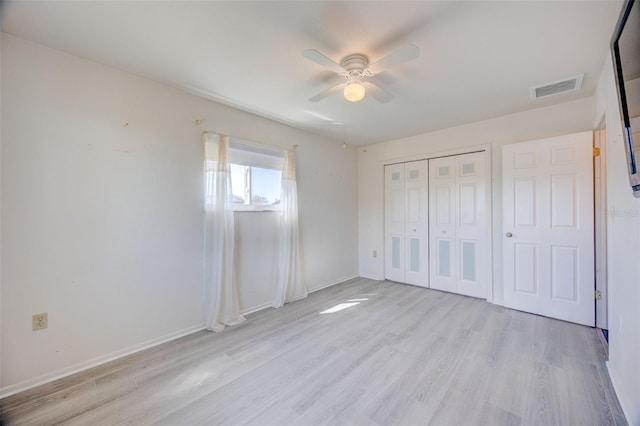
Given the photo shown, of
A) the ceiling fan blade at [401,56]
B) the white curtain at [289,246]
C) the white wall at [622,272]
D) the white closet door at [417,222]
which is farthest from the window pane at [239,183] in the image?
the white wall at [622,272]

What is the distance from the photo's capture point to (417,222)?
4145 mm

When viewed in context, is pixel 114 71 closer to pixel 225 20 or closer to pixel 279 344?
pixel 225 20

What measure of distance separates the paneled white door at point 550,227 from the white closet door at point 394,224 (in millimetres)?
1454

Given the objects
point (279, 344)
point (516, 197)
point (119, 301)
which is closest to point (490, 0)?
point (516, 197)

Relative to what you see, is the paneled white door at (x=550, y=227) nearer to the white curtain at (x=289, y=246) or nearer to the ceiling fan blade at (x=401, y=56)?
the ceiling fan blade at (x=401, y=56)

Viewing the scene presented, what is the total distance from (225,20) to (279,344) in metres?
2.57

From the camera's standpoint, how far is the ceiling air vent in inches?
93.7

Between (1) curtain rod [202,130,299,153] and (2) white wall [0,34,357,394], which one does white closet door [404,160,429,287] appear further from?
(2) white wall [0,34,357,394]

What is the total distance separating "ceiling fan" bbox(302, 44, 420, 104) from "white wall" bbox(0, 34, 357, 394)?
1.53m

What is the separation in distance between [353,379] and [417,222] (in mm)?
2837

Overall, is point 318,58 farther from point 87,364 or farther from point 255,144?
point 87,364

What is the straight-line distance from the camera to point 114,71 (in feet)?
7.16


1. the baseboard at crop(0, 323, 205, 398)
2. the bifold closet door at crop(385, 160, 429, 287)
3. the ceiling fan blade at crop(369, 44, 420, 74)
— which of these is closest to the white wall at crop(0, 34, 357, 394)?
the baseboard at crop(0, 323, 205, 398)

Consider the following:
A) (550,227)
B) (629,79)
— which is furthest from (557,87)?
(629,79)
